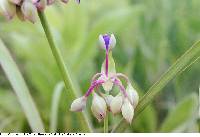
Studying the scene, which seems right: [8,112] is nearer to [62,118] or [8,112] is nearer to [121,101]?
[62,118]

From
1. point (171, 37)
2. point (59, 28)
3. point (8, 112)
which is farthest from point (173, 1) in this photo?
point (8, 112)

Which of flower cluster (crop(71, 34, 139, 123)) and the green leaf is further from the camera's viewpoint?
the green leaf

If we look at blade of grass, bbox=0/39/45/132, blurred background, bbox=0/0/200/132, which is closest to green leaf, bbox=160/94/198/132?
blurred background, bbox=0/0/200/132

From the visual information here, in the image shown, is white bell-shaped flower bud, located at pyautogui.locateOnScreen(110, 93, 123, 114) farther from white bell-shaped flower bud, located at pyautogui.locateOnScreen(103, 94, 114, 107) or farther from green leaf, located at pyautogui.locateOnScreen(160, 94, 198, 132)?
green leaf, located at pyautogui.locateOnScreen(160, 94, 198, 132)

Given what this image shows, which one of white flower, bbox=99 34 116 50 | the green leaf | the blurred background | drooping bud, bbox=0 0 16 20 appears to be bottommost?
the green leaf

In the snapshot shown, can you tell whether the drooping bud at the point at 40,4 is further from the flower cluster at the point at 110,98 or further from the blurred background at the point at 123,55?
the blurred background at the point at 123,55

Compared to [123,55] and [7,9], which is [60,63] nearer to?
[7,9]

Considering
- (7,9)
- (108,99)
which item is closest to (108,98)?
(108,99)

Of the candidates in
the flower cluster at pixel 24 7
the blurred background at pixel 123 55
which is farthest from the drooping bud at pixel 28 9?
the blurred background at pixel 123 55
